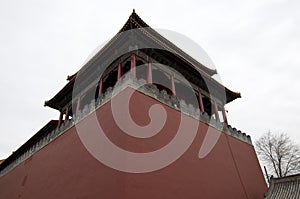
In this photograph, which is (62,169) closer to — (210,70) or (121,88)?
(121,88)

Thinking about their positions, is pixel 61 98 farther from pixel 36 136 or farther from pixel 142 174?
pixel 142 174

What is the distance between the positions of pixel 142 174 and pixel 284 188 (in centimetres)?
694

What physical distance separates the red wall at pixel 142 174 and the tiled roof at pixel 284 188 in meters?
0.36

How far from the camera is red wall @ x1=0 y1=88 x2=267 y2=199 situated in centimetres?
550

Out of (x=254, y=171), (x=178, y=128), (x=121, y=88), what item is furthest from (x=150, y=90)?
(x=254, y=171)

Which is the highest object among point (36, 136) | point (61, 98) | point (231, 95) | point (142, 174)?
point (61, 98)

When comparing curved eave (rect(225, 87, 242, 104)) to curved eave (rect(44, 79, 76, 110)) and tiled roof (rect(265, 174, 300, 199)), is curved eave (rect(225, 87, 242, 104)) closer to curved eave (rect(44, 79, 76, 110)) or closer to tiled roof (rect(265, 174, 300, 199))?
tiled roof (rect(265, 174, 300, 199))

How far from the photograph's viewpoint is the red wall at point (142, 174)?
5.50m

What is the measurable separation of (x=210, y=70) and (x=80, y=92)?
706 cm

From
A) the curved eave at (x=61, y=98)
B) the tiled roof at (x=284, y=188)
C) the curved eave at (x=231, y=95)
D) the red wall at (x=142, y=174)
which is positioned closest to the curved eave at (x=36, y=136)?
the curved eave at (x=61, y=98)

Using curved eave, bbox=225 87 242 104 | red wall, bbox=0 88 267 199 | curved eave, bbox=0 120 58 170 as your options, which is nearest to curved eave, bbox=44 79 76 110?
curved eave, bbox=0 120 58 170

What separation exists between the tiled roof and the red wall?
1.19ft

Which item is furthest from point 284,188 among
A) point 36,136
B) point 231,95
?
point 36,136

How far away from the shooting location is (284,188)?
30.6ft
